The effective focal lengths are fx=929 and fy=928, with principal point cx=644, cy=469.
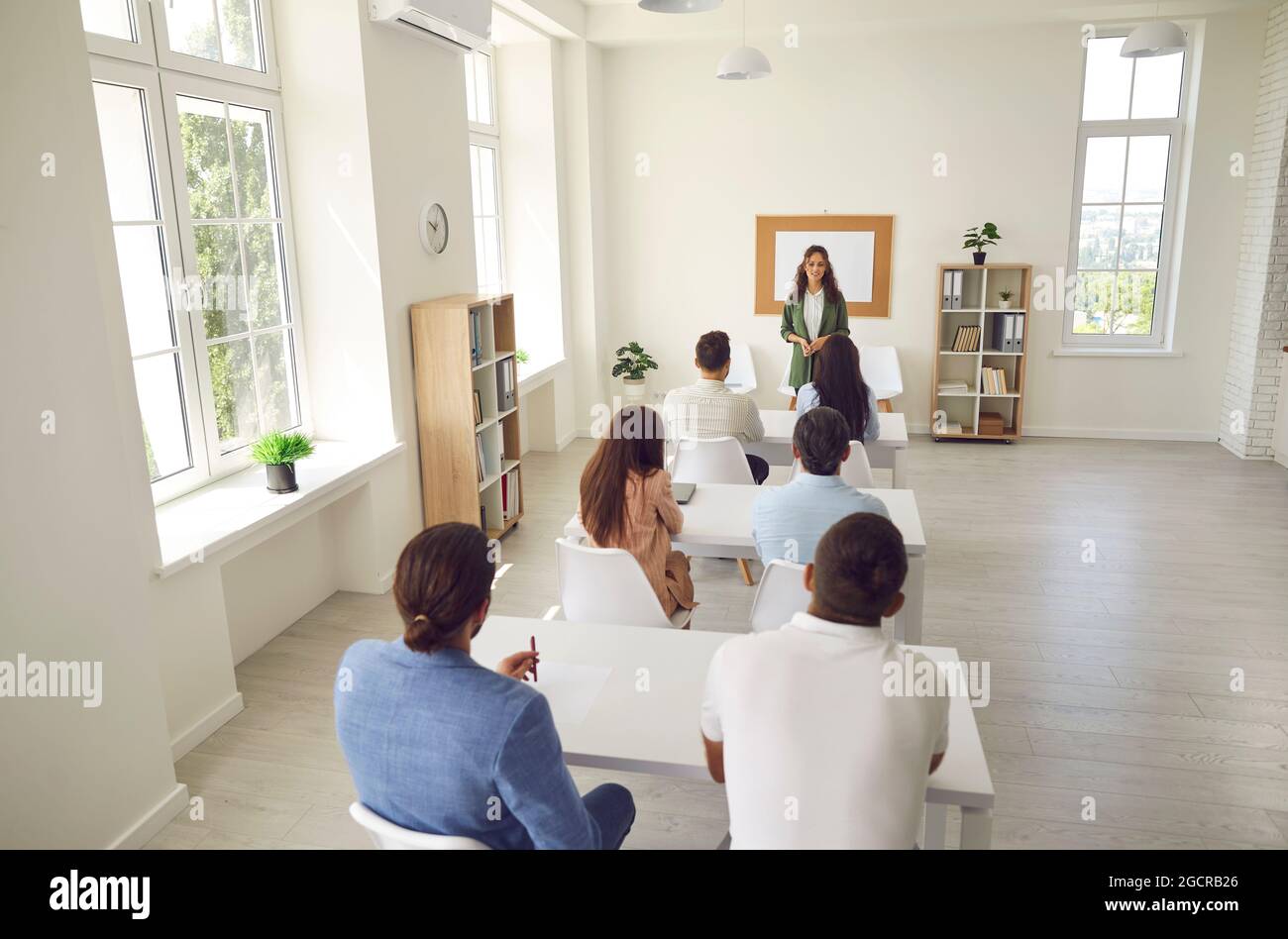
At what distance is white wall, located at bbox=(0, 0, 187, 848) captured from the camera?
7.70ft

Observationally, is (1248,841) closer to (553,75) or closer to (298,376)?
(298,376)

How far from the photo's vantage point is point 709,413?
4.48m

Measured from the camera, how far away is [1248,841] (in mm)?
2742

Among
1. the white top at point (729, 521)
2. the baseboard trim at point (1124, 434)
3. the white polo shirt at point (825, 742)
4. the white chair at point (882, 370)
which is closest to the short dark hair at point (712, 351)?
the white top at point (729, 521)

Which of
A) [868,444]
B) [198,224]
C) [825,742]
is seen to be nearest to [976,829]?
[825,742]

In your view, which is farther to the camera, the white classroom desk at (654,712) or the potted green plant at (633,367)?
the potted green plant at (633,367)

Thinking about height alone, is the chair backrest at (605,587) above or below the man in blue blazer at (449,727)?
below

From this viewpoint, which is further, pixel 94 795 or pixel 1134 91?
pixel 1134 91

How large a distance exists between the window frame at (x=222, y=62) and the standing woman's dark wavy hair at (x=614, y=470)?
2335 mm

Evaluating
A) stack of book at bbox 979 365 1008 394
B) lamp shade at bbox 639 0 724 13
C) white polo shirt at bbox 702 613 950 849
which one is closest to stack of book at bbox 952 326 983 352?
stack of book at bbox 979 365 1008 394

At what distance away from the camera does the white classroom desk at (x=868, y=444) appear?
189 inches

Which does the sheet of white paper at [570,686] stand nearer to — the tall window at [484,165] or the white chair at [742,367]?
the tall window at [484,165]

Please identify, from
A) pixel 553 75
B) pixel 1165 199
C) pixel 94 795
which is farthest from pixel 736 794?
pixel 1165 199

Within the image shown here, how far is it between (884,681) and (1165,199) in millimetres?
7265
